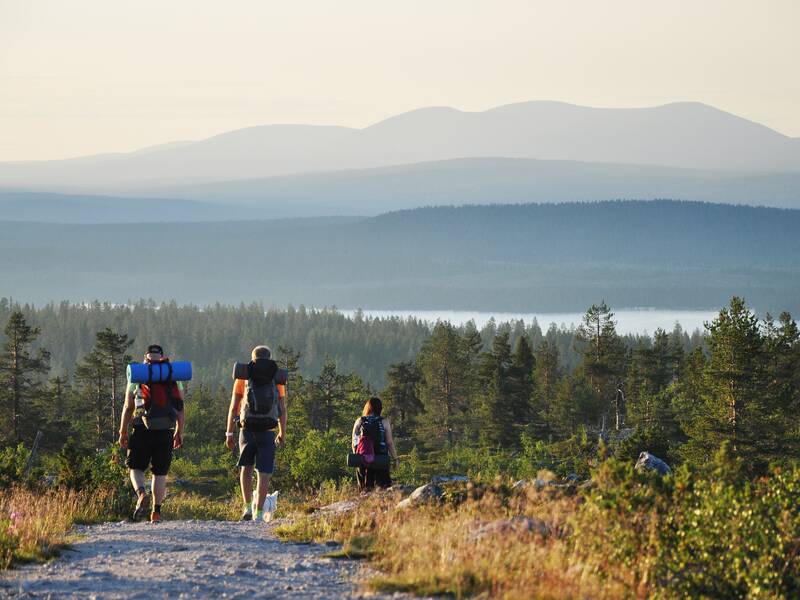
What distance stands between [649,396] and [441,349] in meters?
16.9

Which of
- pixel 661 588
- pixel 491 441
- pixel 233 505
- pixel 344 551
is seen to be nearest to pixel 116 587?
pixel 344 551

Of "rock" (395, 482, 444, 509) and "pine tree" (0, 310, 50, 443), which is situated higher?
"rock" (395, 482, 444, 509)

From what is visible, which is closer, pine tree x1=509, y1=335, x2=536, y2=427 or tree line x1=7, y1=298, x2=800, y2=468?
tree line x1=7, y1=298, x2=800, y2=468

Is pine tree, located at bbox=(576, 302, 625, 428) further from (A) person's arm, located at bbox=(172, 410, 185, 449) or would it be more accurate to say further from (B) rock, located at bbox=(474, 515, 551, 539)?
(B) rock, located at bbox=(474, 515, 551, 539)

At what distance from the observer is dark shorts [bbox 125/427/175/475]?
18094 millimetres

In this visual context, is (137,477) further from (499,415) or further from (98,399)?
(499,415)

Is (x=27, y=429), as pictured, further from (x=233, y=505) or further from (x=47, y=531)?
Result: (x=47, y=531)

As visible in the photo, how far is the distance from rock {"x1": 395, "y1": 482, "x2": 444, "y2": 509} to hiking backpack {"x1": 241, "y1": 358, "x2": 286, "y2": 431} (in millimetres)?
2340

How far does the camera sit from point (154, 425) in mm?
17922

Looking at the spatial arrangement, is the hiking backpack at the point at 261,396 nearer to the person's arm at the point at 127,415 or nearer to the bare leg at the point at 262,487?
the bare leg at the point at 262,487

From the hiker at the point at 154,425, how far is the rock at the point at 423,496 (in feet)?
11.2

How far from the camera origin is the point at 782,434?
66.1 metres

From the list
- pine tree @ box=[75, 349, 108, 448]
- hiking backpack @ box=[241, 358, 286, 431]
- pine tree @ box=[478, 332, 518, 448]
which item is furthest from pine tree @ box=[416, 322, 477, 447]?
hiking backpack @ box=[241, 358, 286, 431]

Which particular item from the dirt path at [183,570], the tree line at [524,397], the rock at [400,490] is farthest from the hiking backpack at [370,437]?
the tree line at [524,397]
